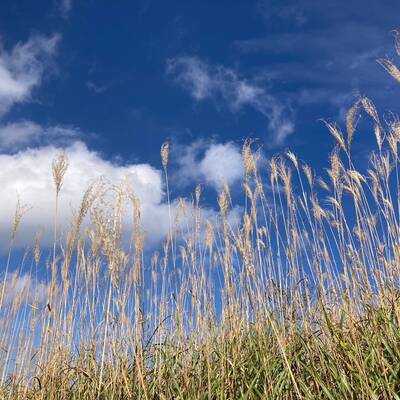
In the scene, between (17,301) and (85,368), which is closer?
(85,368)

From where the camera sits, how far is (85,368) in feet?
11.8

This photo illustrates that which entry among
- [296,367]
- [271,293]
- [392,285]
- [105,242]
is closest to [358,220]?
[392,285]

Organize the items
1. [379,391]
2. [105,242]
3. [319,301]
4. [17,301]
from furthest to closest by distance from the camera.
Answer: [17,301], [319,301], [105,242], [379,391]

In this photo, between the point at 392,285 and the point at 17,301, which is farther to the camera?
the point at 17,301

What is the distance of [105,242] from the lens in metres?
2.86

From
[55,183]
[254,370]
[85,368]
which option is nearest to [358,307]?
[254,370]

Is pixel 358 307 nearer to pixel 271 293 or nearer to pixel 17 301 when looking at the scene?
pixel 271 293

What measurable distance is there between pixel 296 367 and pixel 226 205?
4.08 ft

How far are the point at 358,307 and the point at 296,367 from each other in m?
0.67

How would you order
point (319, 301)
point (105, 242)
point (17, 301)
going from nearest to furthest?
point (105, 242) → point (319, 301) → point (17, 301)

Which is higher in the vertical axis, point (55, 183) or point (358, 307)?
point (55, 183)

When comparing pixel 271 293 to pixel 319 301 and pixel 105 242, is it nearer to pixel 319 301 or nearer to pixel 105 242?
pixel 319 301

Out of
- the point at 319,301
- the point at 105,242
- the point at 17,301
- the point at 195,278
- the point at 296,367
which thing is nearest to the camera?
the point at 105,242

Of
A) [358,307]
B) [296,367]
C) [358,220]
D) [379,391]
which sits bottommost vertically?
[379,391]
